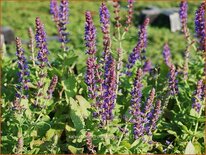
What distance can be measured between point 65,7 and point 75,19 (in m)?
8.48

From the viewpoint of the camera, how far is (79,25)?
12.3m

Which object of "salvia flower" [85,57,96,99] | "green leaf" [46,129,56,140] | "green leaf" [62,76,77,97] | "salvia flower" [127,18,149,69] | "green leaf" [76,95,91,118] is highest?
"salvia flower" [127,18,149,69]

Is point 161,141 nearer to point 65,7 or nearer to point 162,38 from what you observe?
point 65,7

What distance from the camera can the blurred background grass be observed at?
32.5 feet

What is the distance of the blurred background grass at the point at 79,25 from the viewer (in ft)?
32.5

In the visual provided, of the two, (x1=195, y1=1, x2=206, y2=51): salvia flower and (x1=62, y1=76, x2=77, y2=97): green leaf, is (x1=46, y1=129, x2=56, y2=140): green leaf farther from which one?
(x1=195, y1=1, x2=206, y2=51): salvia flower

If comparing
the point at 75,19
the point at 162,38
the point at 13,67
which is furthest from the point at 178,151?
the point at 75,19

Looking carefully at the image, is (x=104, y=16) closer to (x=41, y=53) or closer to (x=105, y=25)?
(x=105, y=25)

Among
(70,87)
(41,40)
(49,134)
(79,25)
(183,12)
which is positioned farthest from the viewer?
(79,25)

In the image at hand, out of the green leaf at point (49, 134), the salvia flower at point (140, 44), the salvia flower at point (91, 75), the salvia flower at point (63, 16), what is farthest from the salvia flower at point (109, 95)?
the salvia flower at point (63, 16)

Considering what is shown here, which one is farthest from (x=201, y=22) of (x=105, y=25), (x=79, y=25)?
(x=79, y=25)

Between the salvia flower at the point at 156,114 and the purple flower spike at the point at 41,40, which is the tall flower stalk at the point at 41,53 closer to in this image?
the purple flower spike at the point at 41,40

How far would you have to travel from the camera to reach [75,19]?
1308cm

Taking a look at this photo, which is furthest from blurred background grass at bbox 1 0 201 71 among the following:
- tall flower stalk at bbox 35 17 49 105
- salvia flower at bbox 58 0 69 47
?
tall flower stalk at bbox 35 17 49 105
